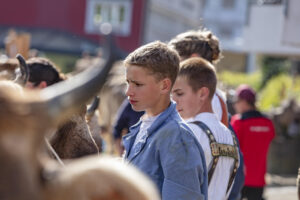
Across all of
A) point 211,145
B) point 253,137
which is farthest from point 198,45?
point 253,137

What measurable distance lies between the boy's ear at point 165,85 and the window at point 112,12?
145 feet

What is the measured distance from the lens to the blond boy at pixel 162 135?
11.6ft

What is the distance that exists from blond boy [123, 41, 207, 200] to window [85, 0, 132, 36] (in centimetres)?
4433

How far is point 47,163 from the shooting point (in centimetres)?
184

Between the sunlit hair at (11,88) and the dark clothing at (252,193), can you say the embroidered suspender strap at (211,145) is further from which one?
the dark clothing at (252,193)

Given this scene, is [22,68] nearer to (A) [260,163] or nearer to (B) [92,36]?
(A) [260,163]

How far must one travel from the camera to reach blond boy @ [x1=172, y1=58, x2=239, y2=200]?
4.37 m

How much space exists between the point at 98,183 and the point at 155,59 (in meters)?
1.85

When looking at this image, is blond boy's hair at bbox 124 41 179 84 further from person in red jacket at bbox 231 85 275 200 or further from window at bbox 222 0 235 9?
window at bbox 222 0 235 9

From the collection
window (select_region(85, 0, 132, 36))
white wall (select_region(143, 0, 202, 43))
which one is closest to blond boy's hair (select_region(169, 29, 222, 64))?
window (select_region(85, 0, 132, 36))

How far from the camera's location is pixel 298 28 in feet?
38.8

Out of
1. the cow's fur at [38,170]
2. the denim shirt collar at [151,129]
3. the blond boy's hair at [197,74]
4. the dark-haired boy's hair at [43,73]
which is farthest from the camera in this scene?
the dark-haired boy's hair at [43,73]

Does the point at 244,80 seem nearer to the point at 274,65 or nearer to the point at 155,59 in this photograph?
the point at 274,65

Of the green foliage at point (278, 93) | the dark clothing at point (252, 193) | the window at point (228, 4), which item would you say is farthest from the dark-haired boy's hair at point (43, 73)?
the window at point (228, 4)
